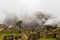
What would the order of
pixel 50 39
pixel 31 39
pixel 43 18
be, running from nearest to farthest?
pixel 31 39 → pixel 50 39 → pixel 43 18

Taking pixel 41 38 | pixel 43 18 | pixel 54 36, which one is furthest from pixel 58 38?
pixel 43 18

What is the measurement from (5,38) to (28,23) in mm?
9724

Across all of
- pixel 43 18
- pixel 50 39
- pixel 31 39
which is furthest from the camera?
pixel 43 18

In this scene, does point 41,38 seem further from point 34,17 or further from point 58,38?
point 34,17

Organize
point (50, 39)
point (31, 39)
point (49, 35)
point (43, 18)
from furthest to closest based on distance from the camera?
point (43, 18) < point (49, 35) < point (50, 39) < point (31, 39)

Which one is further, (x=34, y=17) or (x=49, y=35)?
(x=34, y=17)

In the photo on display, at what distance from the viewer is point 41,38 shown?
884 centimetres

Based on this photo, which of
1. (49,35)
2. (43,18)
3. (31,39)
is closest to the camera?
(31,39)

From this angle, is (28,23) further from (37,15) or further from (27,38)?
(27,38)

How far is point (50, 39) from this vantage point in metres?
8.79

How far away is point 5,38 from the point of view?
942 centimetres

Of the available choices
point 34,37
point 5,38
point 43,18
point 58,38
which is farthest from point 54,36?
point 43,18

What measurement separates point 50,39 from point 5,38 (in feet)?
7.76

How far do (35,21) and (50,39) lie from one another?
35.1 feet
